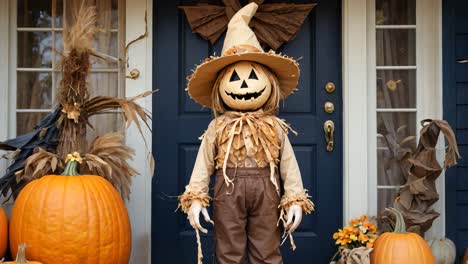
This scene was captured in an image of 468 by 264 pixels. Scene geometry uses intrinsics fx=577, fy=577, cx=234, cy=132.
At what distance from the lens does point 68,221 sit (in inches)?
116

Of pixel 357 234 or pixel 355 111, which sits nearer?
pixel 357 234

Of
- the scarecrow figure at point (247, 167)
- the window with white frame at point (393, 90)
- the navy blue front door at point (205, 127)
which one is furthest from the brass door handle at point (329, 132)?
the scarecrow figure at point (247, 167)

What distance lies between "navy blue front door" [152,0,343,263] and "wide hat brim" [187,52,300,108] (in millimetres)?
677

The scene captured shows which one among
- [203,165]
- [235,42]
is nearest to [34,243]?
[203,165]

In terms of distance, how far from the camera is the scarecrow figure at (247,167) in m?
2.73

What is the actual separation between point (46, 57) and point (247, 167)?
181 centimetres

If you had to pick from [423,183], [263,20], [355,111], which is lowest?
[423,183]

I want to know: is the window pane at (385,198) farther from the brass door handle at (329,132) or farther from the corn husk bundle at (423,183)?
the brass door handle at (329,132)

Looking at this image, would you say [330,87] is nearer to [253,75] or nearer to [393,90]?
[393,90]

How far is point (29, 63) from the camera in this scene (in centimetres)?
382

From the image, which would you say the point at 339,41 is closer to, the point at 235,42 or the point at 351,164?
the point at 351,164

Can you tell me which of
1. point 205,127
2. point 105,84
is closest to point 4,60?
point 105,84

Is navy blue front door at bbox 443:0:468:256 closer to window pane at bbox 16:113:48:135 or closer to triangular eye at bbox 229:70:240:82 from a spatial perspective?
triangular eye at bbox 229:70:240:82

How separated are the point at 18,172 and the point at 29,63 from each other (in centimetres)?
95
